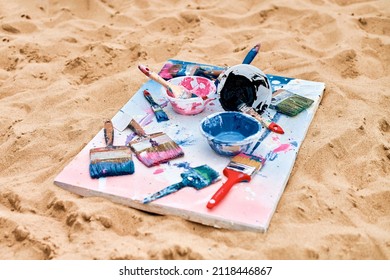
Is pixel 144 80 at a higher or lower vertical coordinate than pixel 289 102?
lower

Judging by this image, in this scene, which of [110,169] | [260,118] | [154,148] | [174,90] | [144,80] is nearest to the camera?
[110,169]

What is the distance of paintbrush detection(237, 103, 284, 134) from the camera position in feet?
Result: 7.57

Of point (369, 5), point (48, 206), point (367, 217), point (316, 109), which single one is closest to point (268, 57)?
point (316, 109)

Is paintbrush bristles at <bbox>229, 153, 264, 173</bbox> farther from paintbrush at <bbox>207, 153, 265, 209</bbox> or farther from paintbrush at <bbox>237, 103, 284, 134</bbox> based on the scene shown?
paintbrush at <bbox>237, 103, 284, 134</bbox>

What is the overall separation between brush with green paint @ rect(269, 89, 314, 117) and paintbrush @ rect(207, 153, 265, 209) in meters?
0.43

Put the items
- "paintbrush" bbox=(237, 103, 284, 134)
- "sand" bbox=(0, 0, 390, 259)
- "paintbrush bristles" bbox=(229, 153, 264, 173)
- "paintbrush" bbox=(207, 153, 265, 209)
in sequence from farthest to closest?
1. "paintbrush" bbox=(237, 103, 284, 134)
2. "paintbrush bristles" bbox=(229, 153, 264, 173)
3. "paintbrush" bbox=(207, 153, 265, 209)
4. "sand" bbox=(0, 0, 390, 259)

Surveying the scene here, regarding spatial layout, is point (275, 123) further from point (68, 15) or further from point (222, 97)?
point (68, 15)

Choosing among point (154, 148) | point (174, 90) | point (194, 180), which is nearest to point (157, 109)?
point (174, 90)

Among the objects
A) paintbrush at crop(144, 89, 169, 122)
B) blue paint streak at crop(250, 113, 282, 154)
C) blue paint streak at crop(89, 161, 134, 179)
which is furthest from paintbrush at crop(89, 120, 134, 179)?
blue paint streak at crop(250, 113, 282, 154)

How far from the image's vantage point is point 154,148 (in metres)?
2.20

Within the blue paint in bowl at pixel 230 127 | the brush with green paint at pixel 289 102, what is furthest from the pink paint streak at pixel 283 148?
the brush with green paint at pixel 289 102

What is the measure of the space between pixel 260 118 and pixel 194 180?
1.70ft

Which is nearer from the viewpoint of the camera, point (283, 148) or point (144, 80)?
point (283, 148)

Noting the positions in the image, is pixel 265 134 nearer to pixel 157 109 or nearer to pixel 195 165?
pixel 195 165
